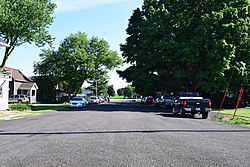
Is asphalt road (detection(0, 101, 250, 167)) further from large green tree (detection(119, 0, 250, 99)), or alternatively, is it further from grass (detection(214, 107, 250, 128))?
large green tree (detection(119, 0, 250, 99))

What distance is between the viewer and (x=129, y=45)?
160ft

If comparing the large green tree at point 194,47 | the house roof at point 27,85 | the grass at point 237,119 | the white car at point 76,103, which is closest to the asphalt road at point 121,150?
the grass at point 237,119

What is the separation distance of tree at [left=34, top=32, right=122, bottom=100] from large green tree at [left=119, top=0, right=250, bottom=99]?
23856 mm

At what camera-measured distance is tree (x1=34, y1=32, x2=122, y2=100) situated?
219ft

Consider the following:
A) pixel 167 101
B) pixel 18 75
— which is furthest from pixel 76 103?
pixel 18 75

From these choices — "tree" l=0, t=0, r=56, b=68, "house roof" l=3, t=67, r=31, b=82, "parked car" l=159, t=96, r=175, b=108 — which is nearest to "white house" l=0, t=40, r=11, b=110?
"tree" l=0, t=0, r=56, b=68

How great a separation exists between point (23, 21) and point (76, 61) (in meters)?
25.5

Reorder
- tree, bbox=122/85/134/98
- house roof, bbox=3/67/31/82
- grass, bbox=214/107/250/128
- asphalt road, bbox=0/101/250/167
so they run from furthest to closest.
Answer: tree, bbox=122/85/134/98 < house roof, bbox=3/67/31/82 < grass, bbox=214/107/250/128 < asphalt road, bbox=0/101/250/167

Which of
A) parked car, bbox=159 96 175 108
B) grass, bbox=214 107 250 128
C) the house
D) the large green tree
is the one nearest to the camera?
grass, bbox=214 107 250 128

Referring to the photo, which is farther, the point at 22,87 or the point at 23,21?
the point at 22,87

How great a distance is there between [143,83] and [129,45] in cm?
952

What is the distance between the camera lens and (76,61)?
66.6 m

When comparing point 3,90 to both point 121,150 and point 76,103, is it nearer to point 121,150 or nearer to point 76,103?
point 76,103

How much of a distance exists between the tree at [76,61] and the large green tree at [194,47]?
23.9 metres
